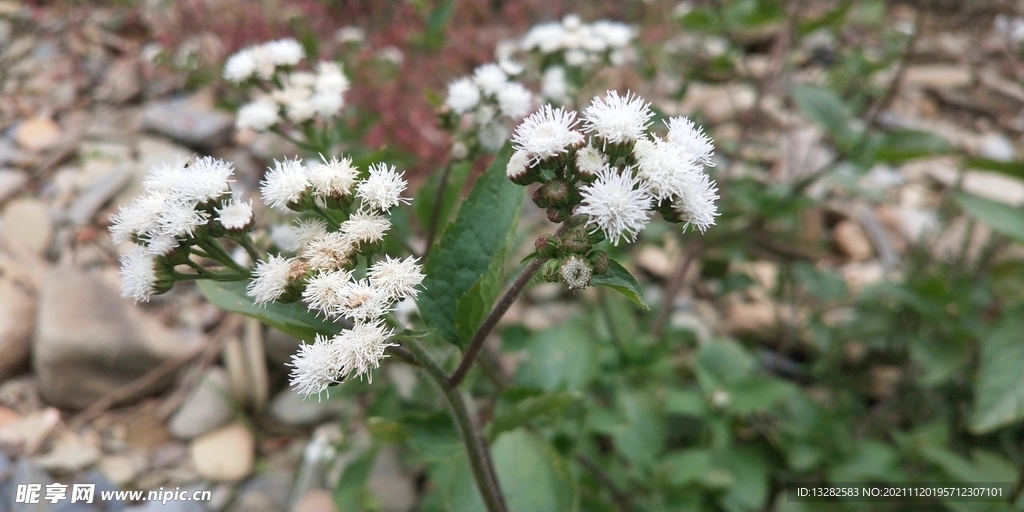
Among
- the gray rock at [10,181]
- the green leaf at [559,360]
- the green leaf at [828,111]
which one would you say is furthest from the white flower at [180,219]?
the gray rock at [10,181]

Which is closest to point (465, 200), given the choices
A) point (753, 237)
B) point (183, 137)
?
point (753, 237)

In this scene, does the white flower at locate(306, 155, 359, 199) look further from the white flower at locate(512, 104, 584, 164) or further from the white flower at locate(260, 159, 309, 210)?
the white flower at locate(512, 104, 584, 164)

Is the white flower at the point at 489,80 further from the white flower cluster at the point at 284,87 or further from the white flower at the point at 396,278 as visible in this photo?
the white flower at the point at 396,278

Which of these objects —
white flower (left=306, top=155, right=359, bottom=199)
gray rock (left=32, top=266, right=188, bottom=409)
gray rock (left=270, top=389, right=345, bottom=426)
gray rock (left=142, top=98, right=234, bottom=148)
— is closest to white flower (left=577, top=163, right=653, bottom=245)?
white flower (left=306, top=155, right=359, bottom=199)

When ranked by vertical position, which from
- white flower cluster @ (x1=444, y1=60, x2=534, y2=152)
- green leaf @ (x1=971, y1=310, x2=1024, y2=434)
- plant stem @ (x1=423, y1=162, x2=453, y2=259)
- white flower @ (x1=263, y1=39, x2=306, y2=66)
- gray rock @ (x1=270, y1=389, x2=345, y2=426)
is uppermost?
white flower @ (x1=263, y1=39, x2=306, y2=66)

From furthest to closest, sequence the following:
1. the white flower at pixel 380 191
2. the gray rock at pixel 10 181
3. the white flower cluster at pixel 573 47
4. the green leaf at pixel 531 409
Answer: the gray rock at pixel 10 181 → the white flower cluster at pixel 573 47 → the green leaf at pixel 531 409 → the white flower at pixel 380 191

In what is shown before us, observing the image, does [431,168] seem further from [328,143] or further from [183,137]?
[328,143]
